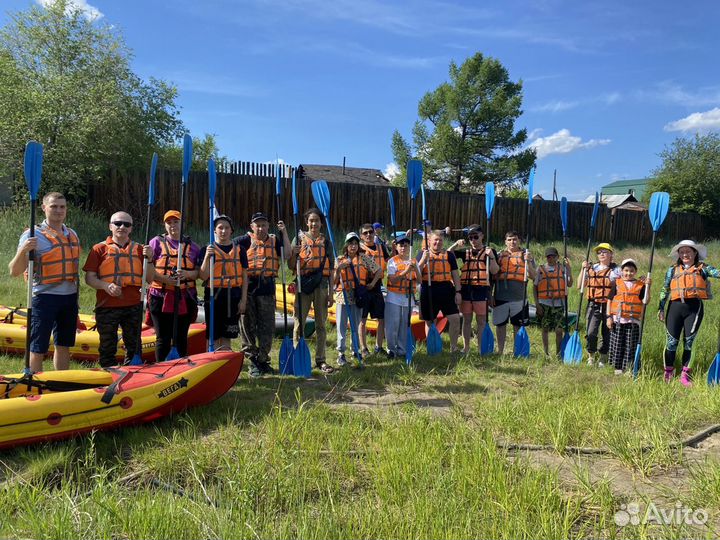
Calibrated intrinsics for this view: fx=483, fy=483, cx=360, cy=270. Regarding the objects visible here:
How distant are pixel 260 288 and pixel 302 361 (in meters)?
0.85

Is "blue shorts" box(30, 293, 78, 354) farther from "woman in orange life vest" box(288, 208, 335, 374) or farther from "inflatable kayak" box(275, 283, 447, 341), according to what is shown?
"inflatable kayak" box(275, 283, 447, 341)

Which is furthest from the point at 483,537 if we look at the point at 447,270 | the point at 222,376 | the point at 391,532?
the point at 447,270

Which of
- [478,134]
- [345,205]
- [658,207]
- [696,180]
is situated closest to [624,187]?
[696,180]

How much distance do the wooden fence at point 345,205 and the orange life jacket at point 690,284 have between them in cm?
615

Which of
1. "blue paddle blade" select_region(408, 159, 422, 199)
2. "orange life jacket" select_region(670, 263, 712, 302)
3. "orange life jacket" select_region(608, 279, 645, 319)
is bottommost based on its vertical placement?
"orange life jacket" select_region(608, 279, 645, 319)

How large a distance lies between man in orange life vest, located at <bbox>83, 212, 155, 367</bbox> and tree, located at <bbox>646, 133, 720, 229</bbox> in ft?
93.9

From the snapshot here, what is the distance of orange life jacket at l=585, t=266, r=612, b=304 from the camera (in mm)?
5652

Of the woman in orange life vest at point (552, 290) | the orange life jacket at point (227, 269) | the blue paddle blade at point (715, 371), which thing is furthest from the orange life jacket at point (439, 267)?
the blue paddle blade at point (715, 371)

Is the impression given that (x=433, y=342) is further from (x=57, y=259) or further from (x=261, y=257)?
(x=57, y=259)

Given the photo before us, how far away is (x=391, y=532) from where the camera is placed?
2.27 m

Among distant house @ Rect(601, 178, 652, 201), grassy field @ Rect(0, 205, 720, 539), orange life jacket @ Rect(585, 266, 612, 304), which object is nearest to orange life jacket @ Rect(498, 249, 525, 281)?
orange life jacket @ Rect(585, 266, 612, 304)

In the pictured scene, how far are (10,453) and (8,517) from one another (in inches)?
33.9

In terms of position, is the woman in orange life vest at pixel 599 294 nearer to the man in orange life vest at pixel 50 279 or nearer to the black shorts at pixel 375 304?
the black shorts at pixel 375 304
